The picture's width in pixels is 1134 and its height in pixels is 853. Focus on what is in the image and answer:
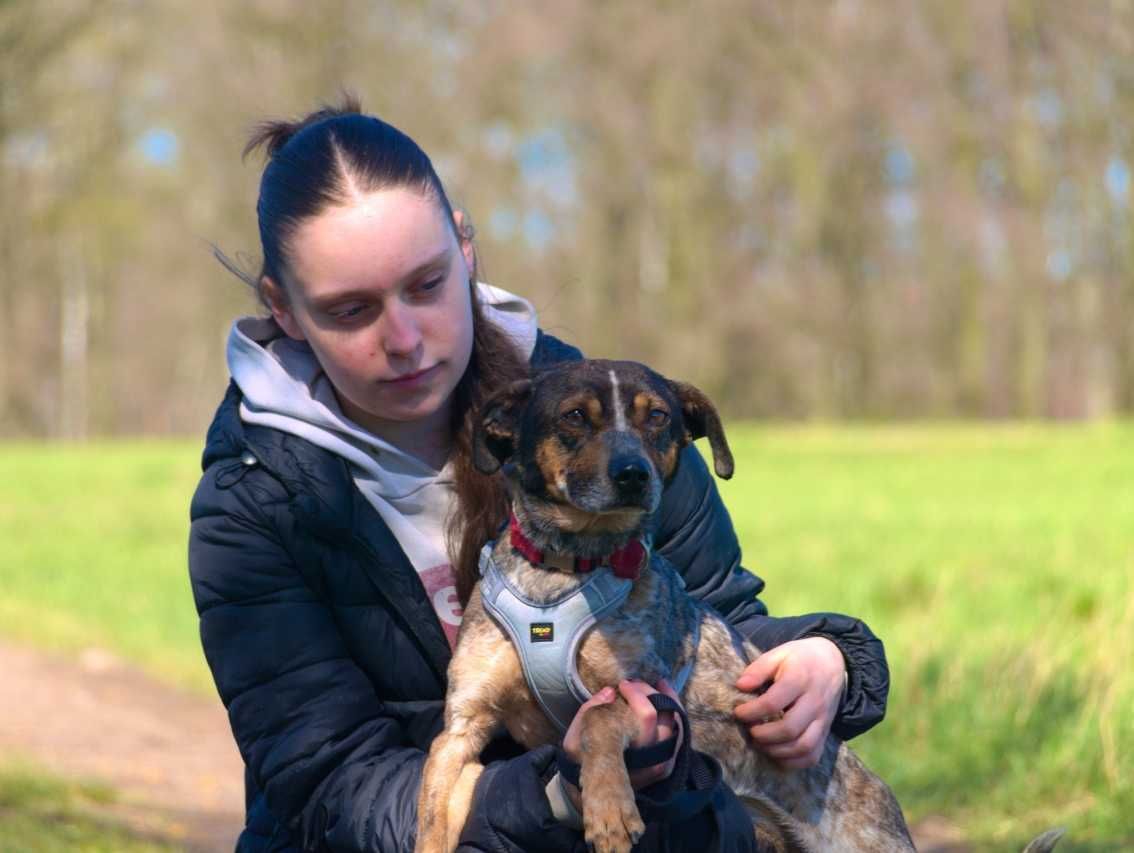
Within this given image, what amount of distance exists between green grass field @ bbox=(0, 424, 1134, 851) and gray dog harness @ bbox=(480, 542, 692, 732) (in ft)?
10.8

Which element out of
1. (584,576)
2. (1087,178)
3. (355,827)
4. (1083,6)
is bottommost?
(355,827)

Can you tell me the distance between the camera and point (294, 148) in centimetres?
379

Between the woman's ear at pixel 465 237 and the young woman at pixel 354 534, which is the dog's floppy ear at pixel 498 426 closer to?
the young woman at pixel 354 534

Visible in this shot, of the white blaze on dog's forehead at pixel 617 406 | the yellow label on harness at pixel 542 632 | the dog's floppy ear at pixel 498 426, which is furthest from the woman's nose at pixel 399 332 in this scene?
the yellow label on harness at pixel 542 632

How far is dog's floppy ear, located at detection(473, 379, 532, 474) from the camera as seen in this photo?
3.55 m

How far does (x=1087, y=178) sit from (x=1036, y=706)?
89.1 ft

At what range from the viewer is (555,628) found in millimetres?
3273

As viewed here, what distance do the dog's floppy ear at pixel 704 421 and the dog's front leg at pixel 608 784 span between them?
803mm

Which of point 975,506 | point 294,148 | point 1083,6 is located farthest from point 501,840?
point 1083,6

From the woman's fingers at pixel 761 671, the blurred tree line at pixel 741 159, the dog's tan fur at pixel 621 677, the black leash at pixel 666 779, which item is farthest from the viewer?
the blurred tree line at pixel 741 159

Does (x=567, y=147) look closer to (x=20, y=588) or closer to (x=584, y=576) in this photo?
(x=20, y=588)

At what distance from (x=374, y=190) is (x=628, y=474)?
978 mm

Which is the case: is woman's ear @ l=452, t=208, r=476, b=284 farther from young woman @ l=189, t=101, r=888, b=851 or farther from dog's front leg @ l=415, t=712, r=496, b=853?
dog's front leg @ l=415, t=712, r=496, b=853

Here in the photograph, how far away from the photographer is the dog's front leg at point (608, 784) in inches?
116
